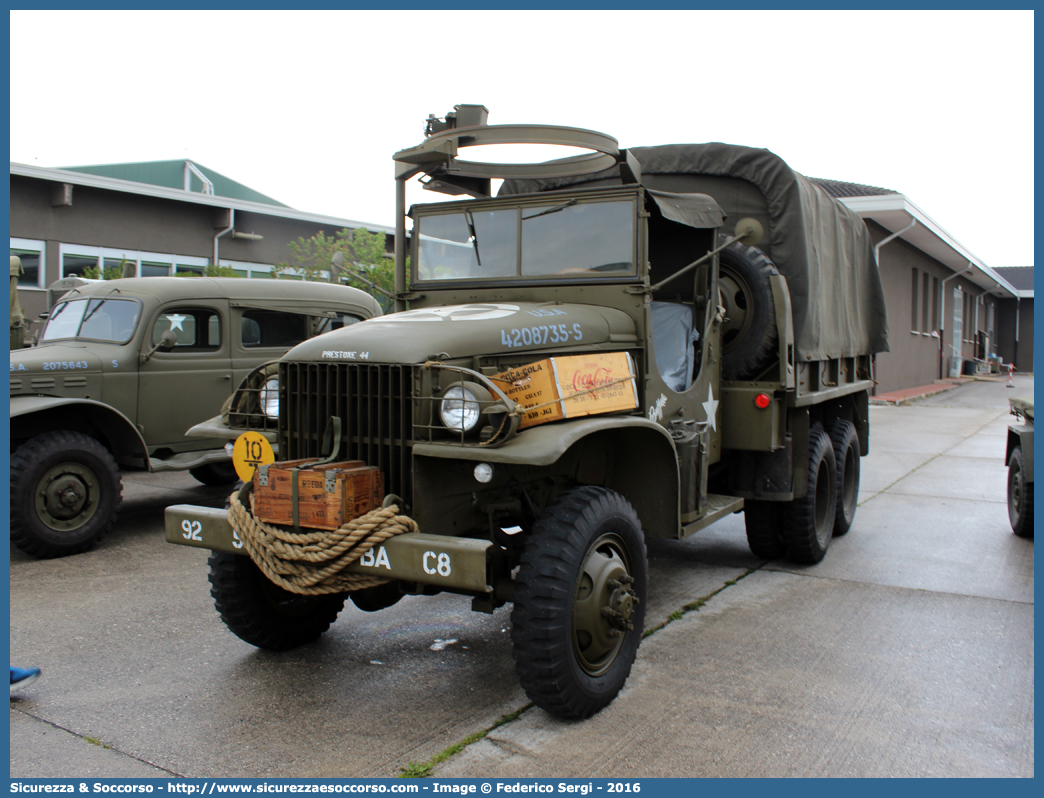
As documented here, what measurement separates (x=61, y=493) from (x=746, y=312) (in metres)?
5.30

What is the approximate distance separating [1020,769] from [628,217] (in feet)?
10.0

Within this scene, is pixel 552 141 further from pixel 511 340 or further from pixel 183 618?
pixel 183 618

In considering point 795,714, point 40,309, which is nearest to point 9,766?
point 795,714

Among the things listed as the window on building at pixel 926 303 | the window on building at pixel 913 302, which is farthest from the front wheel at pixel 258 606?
the window on building at pixel 926 303

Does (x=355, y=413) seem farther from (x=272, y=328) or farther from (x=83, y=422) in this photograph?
(x=272, y=328)

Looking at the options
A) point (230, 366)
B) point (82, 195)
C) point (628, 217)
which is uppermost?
point (82, 195)

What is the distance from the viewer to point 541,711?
3590mm

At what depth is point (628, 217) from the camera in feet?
14.9

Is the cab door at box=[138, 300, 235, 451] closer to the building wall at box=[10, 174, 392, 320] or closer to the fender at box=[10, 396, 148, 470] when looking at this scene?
the fender at box=[10, 396, 148, 470]

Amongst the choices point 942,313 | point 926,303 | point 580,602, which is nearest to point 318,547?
point 580,602

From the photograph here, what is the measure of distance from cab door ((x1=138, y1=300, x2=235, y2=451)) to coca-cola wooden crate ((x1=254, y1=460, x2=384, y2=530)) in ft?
14.2

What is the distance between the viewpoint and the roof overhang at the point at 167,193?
14.0 m

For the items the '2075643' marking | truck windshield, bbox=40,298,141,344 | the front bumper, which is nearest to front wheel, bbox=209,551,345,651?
the front bumper

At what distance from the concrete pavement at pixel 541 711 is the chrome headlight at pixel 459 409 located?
125cm
